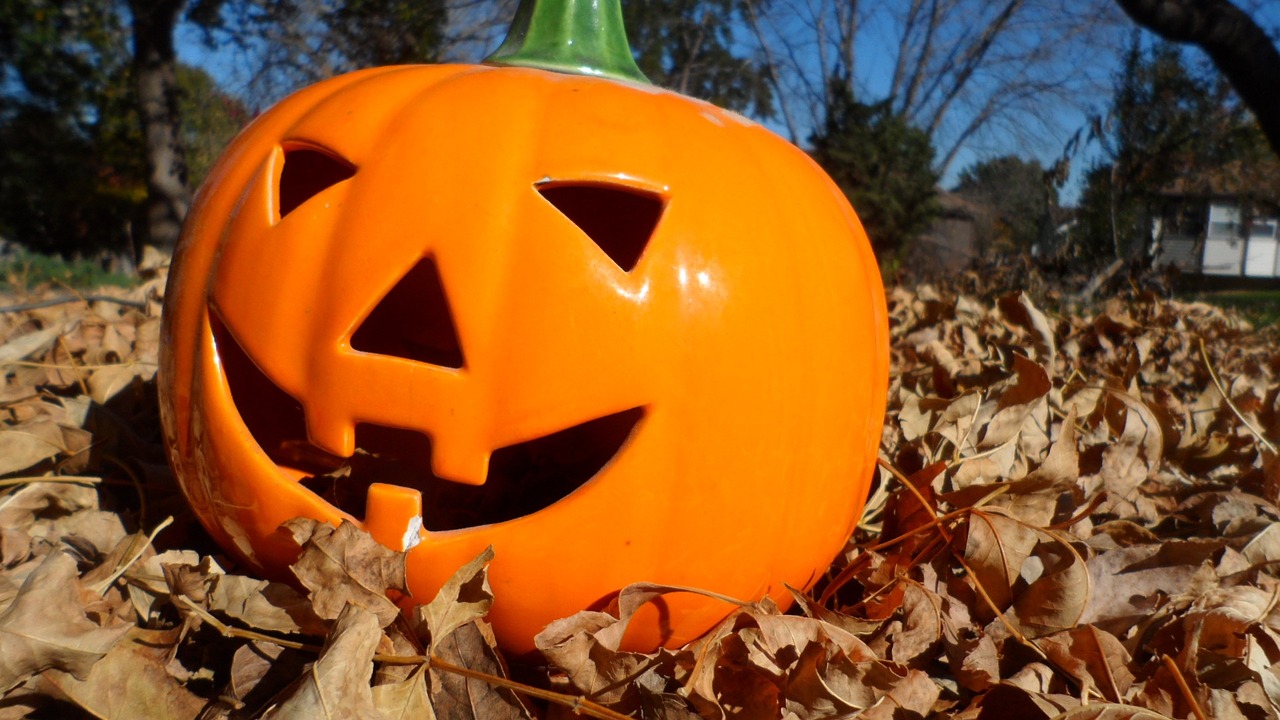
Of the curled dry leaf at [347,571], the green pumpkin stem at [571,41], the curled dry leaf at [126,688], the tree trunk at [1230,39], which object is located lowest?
the curled dry leaf at [126,688]

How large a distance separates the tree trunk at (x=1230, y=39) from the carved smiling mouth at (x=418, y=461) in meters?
4.93

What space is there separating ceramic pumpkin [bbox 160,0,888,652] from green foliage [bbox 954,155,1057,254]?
989 centimetres

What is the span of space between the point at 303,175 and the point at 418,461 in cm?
46

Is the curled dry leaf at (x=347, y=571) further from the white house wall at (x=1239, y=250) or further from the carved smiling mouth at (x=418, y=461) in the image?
the white house wall at (x=1239, y=250)

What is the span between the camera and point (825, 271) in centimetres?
111

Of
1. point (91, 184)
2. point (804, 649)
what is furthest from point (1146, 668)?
point (91, 184)

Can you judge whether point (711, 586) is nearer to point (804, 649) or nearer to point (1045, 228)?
point (804, 649)

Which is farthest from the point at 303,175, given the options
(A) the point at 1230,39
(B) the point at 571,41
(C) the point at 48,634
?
(A) the point at 1230,39

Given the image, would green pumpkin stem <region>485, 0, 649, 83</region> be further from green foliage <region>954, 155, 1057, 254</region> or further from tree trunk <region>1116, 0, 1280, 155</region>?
green foliage <region>954, 155, 1057, 254</region>

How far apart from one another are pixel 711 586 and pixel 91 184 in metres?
17.9

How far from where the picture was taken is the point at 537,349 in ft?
3.14

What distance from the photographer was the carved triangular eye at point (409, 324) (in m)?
→ 1.27

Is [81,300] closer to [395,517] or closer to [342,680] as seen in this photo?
[395,517]

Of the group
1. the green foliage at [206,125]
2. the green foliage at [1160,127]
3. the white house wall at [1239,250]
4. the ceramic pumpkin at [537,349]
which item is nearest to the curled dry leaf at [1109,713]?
the ceramic pumpkin at [537,349]
